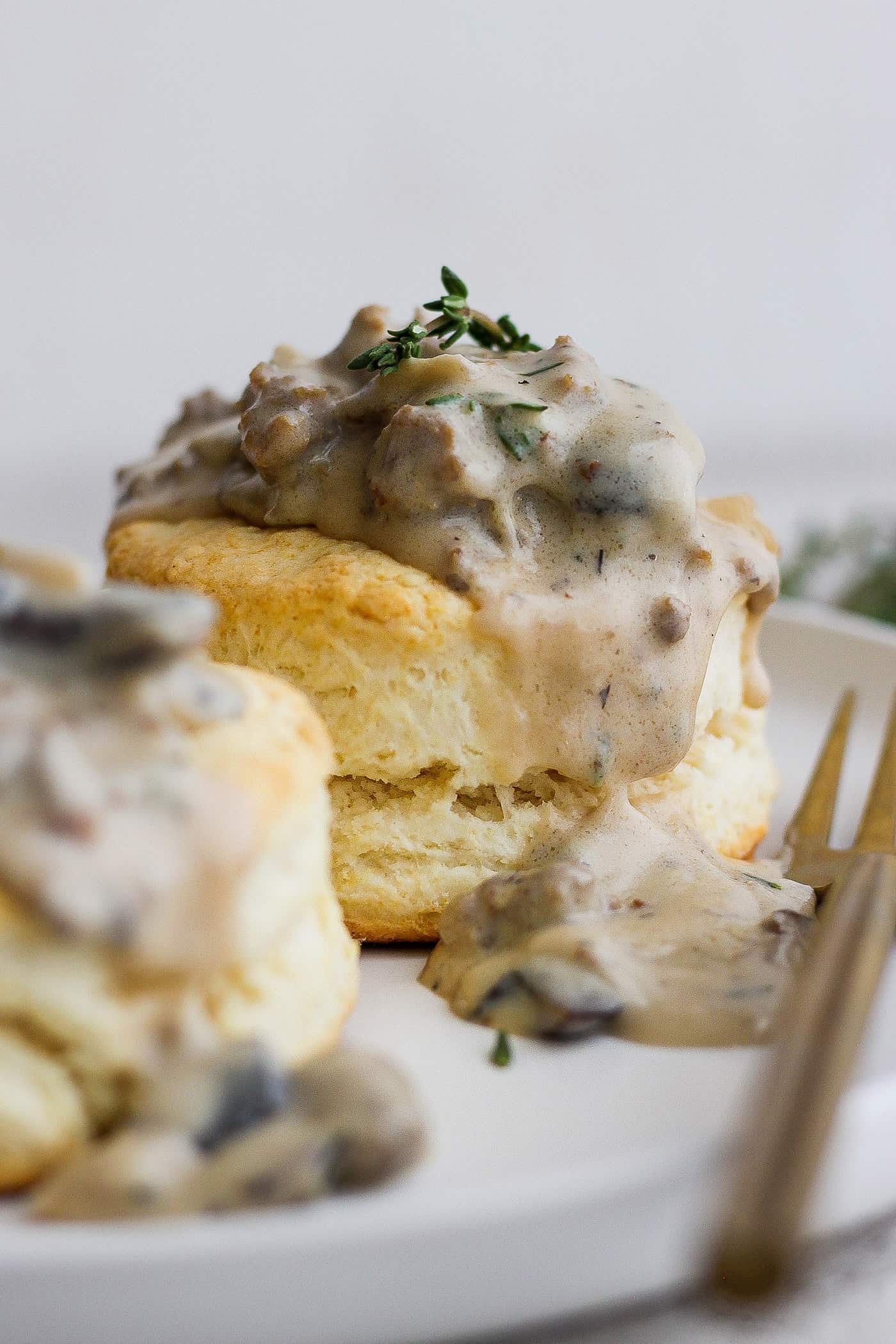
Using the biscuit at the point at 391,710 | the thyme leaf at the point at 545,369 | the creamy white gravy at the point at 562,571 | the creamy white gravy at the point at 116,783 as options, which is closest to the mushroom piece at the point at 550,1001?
the creamy white gravy at the point at 562,571

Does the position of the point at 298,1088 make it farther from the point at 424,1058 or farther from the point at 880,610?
the point at 880,610

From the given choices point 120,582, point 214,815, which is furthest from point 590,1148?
point 120,582

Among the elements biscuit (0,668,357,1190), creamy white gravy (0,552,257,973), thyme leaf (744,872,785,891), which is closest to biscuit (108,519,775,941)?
thyme leaf (744,872,785,891)

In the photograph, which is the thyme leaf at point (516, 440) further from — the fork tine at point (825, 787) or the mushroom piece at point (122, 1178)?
the mushroom piece at point (122, 1178)

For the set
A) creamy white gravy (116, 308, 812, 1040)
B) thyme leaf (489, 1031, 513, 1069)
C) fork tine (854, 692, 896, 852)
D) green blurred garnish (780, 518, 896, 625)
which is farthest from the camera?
green blurred garnish (780, 518, 896, 625)

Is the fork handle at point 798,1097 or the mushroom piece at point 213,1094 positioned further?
the mushroom piece at point 213,1094

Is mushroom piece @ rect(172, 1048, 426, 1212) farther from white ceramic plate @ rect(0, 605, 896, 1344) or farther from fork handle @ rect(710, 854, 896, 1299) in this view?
fork handle @ rect(710, 854, 896, 1299)
